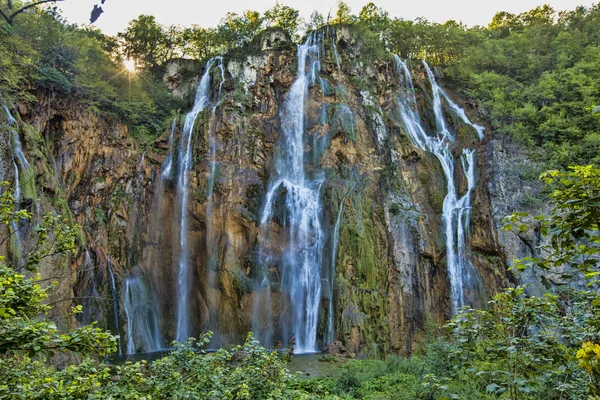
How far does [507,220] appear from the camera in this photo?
310 centimetres

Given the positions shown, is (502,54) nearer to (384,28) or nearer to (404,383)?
(384,28)

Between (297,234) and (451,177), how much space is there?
9.04m

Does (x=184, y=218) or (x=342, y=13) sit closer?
(x=184, y=218)

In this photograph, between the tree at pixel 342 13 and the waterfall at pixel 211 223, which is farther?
the tree at pixel 342 13

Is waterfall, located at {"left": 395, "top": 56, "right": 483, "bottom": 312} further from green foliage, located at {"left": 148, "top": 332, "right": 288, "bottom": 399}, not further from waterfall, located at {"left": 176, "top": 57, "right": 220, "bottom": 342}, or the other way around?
waterfall, located at {"left": 176, "top": 57, "right": 220, "bottom": 342}

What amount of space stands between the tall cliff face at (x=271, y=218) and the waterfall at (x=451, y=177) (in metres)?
0.22

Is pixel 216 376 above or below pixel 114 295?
below

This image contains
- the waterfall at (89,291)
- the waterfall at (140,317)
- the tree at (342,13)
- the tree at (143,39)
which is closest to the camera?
the waterfall at (89,291)

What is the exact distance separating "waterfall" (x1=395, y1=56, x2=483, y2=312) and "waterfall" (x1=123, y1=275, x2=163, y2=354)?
13533 millimetres

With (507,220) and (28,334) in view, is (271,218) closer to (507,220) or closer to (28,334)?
(28,334)

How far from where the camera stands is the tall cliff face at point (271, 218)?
1802cm

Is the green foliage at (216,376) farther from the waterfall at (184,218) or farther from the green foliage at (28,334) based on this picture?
the waterfall at (184,218)

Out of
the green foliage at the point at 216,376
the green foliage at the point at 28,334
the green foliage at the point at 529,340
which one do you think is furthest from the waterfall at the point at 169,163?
the green foliage at the point at 529,340

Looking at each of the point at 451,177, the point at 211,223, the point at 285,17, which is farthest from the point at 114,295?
the point at 285,17
